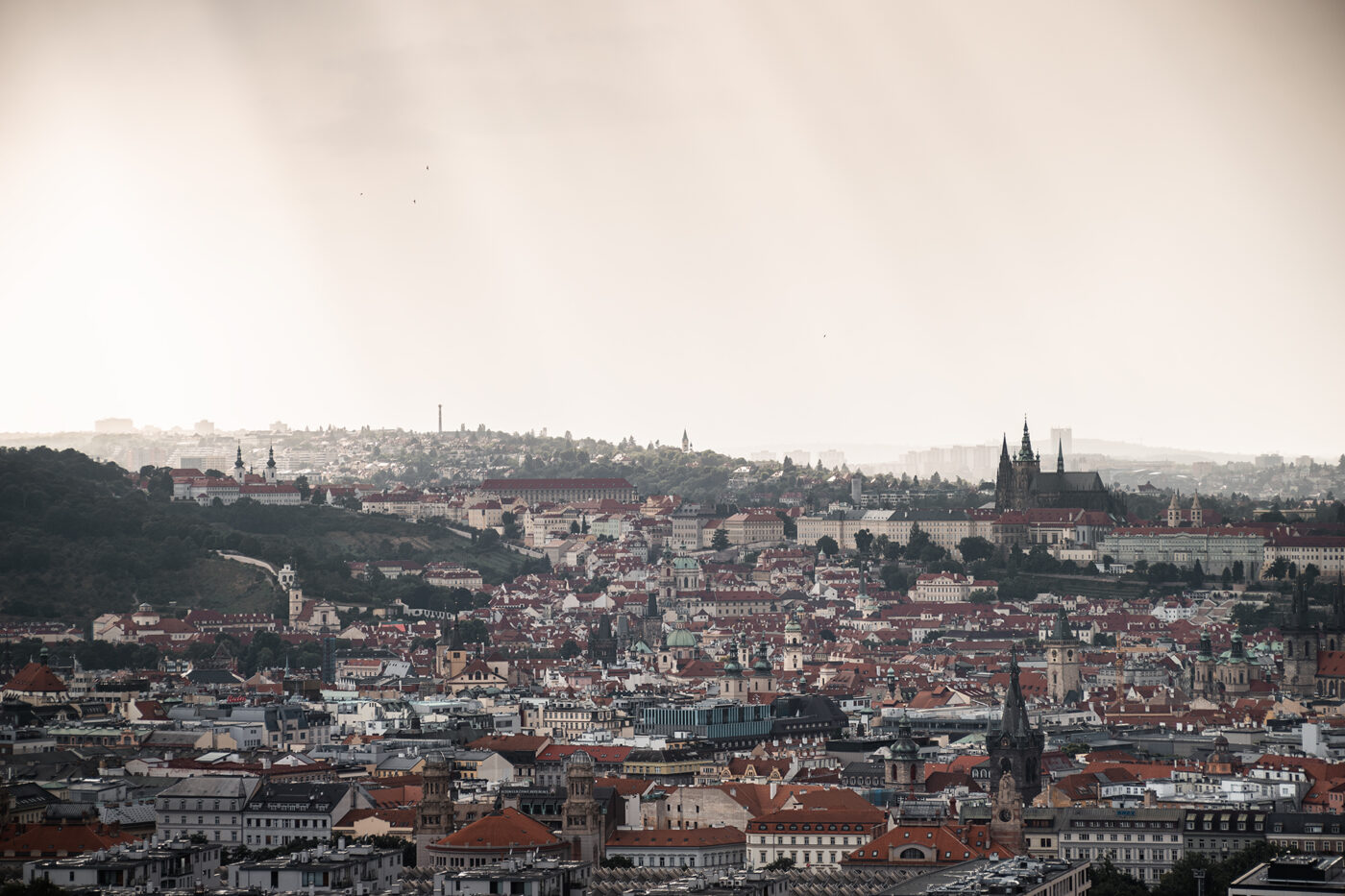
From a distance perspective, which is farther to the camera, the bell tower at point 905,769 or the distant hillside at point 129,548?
the distant hillside at point 129,548

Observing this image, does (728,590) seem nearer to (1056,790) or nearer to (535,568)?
(535,568)

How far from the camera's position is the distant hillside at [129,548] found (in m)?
114

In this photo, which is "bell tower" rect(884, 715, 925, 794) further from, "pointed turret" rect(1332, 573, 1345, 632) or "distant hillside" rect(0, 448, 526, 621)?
"distant hillside" rect(0, 448, 526, 621)

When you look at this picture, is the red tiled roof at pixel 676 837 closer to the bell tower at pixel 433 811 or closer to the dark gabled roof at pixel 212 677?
the bell tower at pixel 433 811

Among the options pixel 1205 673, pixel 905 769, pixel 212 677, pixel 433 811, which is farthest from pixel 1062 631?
pixel 433 811

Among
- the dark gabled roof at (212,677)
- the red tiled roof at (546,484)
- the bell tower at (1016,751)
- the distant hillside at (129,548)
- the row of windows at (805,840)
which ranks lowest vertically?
the row of windows at (805,840)

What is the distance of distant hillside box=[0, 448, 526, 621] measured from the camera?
11362 centimetres

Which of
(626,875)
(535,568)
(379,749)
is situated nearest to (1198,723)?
(379,749)

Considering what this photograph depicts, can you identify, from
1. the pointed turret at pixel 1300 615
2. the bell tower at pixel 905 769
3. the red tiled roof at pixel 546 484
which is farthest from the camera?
the red tiled roof at pixel 546 484

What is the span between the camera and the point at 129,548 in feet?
394

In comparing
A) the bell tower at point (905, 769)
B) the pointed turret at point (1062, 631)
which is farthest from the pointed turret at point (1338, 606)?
the bell tower at point (905, 769)

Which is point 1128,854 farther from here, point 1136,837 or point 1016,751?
point 1016,751

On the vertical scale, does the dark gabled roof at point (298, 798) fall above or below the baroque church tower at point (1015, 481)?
below

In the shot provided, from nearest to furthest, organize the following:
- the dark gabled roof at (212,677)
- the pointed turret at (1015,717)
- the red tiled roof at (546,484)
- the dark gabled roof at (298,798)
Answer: the dark gabled roof at (298,798)
the pointed turret at (1015,717)
the dark gabled roof at (212,677)
the red tiled roof at (546,484)
